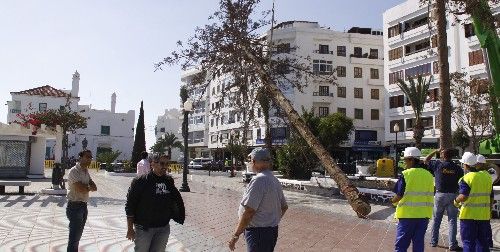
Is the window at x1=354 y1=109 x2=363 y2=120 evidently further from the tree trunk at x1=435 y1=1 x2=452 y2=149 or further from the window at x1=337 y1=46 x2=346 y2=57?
the tree trunk at x1=435 y1=1 x2=452 y2=149

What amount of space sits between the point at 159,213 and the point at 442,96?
10.3 m

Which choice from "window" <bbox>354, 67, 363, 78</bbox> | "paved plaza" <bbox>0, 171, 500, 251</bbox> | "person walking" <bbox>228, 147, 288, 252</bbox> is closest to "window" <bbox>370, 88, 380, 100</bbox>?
"window" <bbox>354, 67, 363, 78</bbox>

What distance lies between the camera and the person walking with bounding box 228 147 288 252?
14.4ft

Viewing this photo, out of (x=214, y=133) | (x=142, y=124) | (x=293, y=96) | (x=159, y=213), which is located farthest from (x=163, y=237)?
(x=214, y=133)

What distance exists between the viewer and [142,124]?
3531cm

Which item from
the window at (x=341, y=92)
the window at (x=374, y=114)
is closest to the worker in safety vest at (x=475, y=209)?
the window at (x=341, y=92)

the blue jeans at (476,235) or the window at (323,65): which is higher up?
the window at (323,65)

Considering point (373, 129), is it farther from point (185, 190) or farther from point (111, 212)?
point (111, 212)

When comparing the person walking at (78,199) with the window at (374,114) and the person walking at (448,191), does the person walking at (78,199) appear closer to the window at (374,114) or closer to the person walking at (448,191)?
the person walking at (448,191)

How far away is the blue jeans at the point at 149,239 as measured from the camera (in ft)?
15.7

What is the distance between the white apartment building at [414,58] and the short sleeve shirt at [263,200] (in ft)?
121

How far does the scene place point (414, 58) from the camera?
43094 mm

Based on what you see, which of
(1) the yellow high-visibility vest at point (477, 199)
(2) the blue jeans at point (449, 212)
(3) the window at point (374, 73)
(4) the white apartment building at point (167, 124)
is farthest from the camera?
(4) the white apartment building at point (167, 124)

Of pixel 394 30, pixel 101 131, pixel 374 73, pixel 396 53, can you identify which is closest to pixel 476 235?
pixel 396 53
